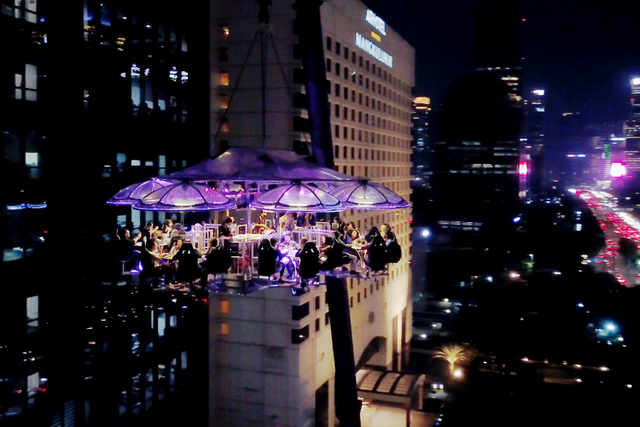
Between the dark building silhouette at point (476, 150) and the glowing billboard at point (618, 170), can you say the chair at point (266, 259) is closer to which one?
the glowing billboard at point (618, 170)

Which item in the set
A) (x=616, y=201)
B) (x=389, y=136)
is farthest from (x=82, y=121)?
(x=616, y=201)

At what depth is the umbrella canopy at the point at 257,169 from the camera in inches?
182

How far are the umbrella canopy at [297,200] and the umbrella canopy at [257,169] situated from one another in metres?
0.13

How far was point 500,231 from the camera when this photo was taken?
130 ft

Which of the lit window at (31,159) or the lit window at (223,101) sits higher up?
the lit window at (223,101)

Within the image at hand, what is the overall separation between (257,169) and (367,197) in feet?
3.38

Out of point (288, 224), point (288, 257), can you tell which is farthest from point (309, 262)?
point (288, 224)

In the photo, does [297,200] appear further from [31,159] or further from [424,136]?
[424,136]

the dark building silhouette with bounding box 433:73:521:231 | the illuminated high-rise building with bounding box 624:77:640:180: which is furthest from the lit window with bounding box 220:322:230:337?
the dark building silhouette with bounding box 433:73:521:231

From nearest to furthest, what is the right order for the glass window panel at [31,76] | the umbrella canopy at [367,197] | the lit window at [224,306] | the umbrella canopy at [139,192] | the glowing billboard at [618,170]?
the umbrella canopy at [367,197] → the umbrella canopy at [139,192] → the glass window panel at [31,76] → the lit window at [224,306] → the glowing billboard at [618,170]

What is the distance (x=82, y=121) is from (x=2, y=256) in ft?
11.5

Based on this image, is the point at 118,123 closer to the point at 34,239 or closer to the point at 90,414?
the point at 34,239

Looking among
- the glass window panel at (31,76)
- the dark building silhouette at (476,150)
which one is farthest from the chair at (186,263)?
the dark building silhouette at (476,150)

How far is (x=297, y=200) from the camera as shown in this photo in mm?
4805
